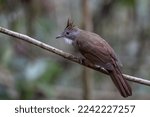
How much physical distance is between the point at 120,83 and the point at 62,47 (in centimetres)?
301

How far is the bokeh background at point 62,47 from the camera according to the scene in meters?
6.57

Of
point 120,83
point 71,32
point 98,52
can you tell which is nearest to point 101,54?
point 98,52

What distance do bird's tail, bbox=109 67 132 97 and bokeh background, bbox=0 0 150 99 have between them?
49.0 inches

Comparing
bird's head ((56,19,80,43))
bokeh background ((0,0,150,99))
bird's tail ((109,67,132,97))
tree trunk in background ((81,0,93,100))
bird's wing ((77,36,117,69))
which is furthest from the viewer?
bokeh background ((0,0,150,99))

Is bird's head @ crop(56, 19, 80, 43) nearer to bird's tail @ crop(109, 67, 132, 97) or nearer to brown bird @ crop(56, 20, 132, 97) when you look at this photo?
brown bird @ crop(56, 20, 132, 97)

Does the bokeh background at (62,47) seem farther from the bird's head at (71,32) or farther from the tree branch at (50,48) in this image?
the tree branch at (50,48)

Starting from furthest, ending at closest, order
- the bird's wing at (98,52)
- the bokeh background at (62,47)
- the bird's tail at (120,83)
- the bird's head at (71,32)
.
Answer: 1. the bokeh background at (62,47)
2. the bird's head at (71,32)
3. the bird's wing at (98,52)
4. the bird's tail at (120,83)

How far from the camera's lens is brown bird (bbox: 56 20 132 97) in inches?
195

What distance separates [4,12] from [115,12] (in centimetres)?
157

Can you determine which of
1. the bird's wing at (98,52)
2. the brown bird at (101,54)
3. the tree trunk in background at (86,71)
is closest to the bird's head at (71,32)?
the brown bird at (101,54)

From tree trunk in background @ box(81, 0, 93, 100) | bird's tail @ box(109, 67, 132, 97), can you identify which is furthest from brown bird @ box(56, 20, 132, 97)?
tree trunk in background @ box(81, 0, 93, 100)

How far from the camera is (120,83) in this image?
4934 mm

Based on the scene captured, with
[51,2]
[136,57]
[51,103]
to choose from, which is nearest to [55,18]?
[51,2]

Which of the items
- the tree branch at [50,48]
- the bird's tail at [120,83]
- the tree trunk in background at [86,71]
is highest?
the tree trunk in background at [86,71]
